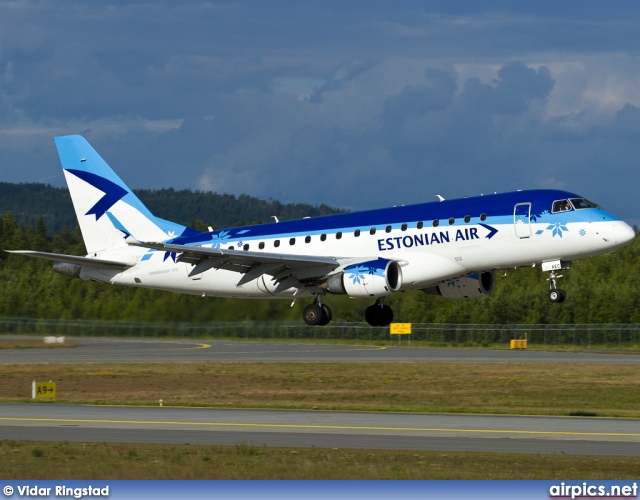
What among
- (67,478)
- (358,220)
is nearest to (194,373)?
(358,220)

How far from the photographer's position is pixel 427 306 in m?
132

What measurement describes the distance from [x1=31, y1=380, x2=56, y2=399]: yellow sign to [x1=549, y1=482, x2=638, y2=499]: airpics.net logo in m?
41.6

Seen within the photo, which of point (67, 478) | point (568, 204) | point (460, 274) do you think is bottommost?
point (67, 478)

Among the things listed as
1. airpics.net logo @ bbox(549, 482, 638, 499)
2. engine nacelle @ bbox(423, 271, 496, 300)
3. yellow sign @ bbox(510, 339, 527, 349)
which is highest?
engine nacelle @ bbox(423, 271, 496, 300)

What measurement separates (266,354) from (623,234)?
6553 cm

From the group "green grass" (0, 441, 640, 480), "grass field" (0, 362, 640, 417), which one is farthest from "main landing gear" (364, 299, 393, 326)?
"green grass" (0, 441, 640, 480)

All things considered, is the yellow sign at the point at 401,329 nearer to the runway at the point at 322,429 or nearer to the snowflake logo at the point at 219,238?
the runway at the point at 322,429

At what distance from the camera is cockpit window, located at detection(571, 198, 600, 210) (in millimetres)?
43906

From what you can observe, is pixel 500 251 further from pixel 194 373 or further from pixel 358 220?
pixel 194 373

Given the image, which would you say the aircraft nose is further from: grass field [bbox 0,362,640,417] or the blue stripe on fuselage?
grass field [bbox 0,362,640,417]

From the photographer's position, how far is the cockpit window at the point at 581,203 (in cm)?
4391

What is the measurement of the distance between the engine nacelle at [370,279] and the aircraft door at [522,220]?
5.36m

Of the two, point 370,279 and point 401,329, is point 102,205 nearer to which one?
point 370,279

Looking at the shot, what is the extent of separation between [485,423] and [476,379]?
1153 inches
